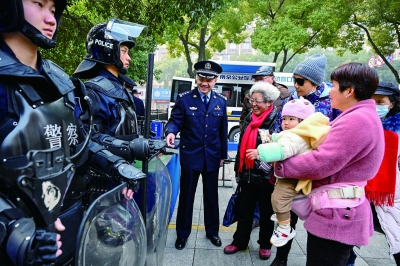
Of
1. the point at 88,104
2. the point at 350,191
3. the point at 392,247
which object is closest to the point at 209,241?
the point at 392,247

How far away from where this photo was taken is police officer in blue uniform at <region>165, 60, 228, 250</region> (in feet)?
11.2

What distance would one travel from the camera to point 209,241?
3646mm

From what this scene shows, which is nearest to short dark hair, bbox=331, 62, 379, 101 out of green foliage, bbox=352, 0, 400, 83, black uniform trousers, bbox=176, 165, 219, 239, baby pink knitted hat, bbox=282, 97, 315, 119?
baby pink knitted hat, bbox=282, 97, 315, 119

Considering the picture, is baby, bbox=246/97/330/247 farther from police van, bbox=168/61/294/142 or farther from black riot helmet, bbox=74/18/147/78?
police van, bbox=168/61/294/142

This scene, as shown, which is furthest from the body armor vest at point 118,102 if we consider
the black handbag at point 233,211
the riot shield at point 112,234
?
the black handbag at point 233,211

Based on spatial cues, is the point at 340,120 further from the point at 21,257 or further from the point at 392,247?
the point at 21,257

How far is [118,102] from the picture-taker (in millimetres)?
2117

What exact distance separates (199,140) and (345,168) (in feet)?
6.18

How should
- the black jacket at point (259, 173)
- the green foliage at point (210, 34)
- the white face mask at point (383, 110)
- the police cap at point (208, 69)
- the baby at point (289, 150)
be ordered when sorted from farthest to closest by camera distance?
the green foliage at point (210, 34), the police cap at point (208, 69), the black jacket at point (259, 173), the white face mask at point (383, 110), the baby at point (289, 150)

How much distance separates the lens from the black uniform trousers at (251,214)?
3197 mm

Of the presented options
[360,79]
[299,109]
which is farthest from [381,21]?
[360,79]

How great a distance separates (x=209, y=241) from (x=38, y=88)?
2.86m

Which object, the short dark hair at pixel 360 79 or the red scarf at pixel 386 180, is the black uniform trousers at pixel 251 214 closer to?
the red scarf at pixel 386 180

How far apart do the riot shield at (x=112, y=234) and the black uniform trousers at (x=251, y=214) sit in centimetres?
191
